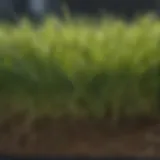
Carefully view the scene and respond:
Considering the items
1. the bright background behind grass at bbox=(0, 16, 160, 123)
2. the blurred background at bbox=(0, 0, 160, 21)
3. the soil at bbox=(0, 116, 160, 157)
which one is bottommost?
the soil at bbox=(0, 116, 160, 157)

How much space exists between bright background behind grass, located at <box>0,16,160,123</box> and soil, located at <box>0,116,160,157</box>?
1 centimetres

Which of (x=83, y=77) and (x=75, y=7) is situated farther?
(x=75, y=7)

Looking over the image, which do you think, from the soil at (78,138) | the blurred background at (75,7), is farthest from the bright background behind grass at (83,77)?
the blurred background at (75,7)

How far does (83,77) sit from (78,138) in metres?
0.07

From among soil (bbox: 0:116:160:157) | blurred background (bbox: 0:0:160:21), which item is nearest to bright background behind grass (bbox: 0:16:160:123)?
soil (bbox: 0:116:160:157)

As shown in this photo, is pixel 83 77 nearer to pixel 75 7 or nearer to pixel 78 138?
pixel 78 138

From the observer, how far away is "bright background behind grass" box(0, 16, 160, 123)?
1.60ft

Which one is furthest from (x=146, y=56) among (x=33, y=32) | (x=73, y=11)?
(x=73, y=11)

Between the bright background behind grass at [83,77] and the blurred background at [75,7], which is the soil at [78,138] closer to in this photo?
the bright background behind grass at [83,77]

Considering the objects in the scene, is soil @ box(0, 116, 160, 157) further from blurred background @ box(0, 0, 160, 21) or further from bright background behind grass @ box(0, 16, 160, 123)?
blurred background @ box(0, 0, 160, 21)

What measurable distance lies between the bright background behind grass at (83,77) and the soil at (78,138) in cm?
1

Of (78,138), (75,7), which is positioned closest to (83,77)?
(78,138)

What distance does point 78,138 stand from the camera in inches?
19.1

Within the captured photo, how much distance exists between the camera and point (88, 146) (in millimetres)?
481
